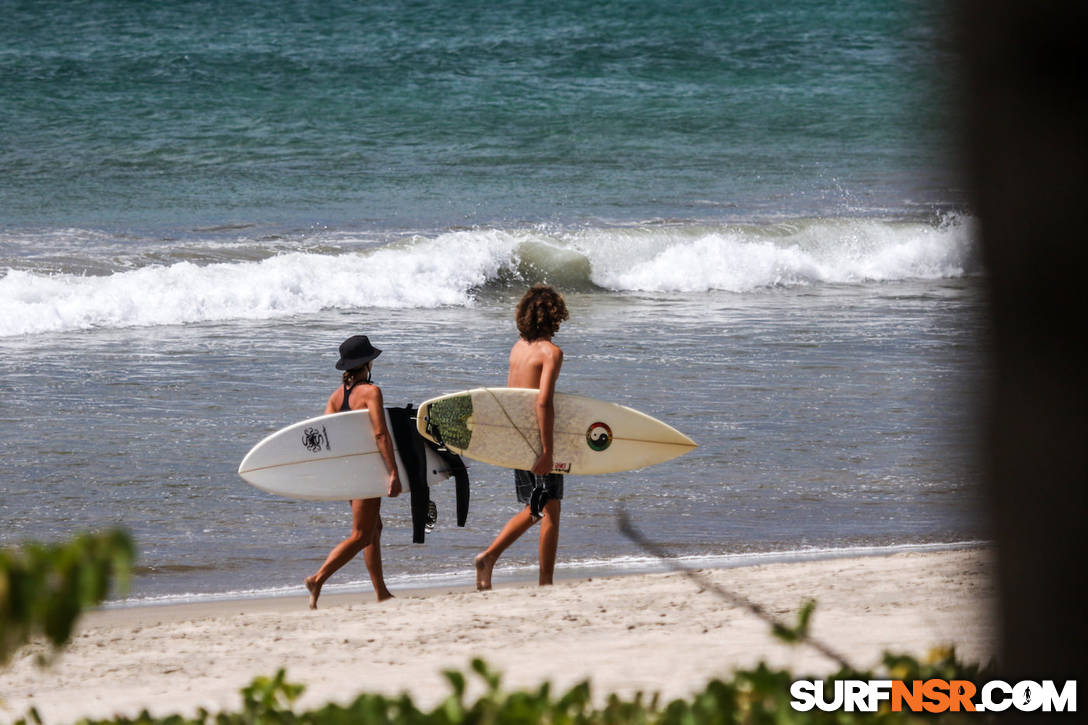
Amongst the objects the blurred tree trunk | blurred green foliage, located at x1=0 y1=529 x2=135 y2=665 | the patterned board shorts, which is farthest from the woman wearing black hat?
the blurred tree trunk

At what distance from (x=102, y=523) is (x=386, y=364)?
162 inches

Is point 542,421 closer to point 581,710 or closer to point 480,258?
point 581,710

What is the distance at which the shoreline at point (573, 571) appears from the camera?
5.77 metres

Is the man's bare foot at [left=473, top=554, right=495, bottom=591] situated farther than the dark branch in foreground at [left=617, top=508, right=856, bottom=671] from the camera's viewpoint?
Yes

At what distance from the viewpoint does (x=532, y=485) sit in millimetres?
5973

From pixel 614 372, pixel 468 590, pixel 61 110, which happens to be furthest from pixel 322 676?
pixel 61 110

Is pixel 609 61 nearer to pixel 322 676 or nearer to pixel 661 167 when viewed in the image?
pixel 661 167

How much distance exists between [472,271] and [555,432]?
31.5 feet

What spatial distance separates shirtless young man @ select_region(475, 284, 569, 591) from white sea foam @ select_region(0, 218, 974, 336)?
312 inches

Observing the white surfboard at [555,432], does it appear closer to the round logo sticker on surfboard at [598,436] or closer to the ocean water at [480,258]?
the round logo sticker on surfboard at [598,436]

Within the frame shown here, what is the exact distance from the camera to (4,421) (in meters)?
8.47

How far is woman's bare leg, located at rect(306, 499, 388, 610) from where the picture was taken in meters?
5.57

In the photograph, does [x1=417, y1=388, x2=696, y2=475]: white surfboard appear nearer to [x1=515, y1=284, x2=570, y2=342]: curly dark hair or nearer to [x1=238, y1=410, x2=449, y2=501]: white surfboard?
[x1=238, y1=410, x2=449, y2=501]: white surfboard

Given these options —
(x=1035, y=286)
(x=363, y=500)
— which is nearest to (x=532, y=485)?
(x=363, y=500)
